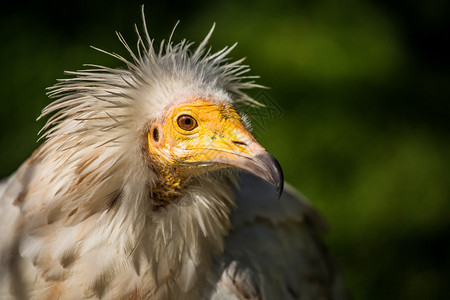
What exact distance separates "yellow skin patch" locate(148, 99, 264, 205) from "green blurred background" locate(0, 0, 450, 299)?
215 cm

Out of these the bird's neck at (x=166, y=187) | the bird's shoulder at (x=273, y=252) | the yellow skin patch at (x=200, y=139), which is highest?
the yellow skin patch at (x=200, y=139)

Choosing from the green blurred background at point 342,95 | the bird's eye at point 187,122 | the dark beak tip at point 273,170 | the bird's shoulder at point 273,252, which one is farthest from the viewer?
the green blurred background at point 342,95

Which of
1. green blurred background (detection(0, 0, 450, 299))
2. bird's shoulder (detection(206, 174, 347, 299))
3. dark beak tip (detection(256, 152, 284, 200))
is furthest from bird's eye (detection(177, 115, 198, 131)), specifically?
green blurred background (detection(0, 0, 450, 299))

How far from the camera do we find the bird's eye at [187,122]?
1896 mm

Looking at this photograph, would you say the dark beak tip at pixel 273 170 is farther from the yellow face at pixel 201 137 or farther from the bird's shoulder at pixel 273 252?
the bird's shoulder at pixel 273 252

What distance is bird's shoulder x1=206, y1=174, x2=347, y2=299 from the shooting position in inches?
87.0

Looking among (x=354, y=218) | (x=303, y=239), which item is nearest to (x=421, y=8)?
(x=354, y=218)

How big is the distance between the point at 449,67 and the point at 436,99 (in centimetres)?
39

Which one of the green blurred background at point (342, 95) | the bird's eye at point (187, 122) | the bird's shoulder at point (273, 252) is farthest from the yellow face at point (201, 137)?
the green blurred background at point (342, 95)

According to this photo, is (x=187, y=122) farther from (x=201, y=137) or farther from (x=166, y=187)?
Answer: (x=166, y=187)

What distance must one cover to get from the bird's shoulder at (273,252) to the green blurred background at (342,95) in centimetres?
125

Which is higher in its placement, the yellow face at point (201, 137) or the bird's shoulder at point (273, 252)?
the yellow face at point (201, 137)

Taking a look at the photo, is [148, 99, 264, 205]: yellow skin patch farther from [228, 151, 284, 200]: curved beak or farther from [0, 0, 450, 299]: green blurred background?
[0, 0, 450, 299]: green blurred background

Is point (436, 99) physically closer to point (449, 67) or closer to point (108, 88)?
point (449, 67)
